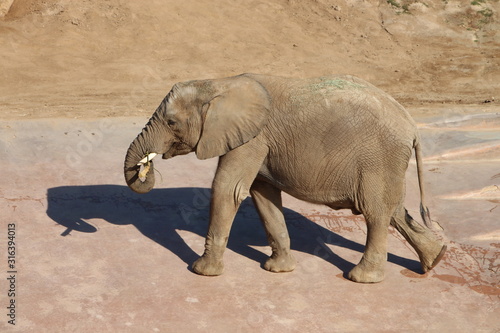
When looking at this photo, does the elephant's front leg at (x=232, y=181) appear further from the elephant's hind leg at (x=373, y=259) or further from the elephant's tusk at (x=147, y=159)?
the elephant's hind leg at (x=373, y=259)

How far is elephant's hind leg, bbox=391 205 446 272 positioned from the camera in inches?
371

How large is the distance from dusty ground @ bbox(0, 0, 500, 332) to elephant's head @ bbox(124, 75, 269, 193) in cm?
Result: 163

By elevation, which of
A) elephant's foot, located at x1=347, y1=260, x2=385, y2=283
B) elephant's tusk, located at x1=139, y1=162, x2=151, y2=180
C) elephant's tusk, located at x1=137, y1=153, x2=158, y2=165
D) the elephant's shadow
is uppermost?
elephant's tusk, located at x1=137, y1=153, x2=158, y2=165

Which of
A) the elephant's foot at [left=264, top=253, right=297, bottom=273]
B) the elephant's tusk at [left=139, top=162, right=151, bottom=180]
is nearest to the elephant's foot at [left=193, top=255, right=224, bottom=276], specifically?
the elephant's foot at [left=264, top=253, right=297, bottom=273]

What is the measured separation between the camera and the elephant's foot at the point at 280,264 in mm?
9469

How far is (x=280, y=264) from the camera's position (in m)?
9.48

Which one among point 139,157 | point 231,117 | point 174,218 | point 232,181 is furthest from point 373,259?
point 174,218

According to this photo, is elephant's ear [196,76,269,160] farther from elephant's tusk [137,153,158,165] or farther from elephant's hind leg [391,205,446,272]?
elephant's hind leg [391,205,446,272]

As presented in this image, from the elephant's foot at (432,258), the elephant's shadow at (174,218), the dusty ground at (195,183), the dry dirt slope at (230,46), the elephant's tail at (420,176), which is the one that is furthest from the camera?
the dry dirt slope at (230,46)

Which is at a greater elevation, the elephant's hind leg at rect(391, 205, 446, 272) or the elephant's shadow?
the elephant's hind leg at rect(391, 205, 446, 272)

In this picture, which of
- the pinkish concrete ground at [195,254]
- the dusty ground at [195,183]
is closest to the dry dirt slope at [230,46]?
the dusty ground at [195,183]

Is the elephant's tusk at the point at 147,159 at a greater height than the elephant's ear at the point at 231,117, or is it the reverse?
the elephant's ear at the point at 231,117

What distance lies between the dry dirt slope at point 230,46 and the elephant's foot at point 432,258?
9401mm

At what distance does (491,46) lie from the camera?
24.0m
